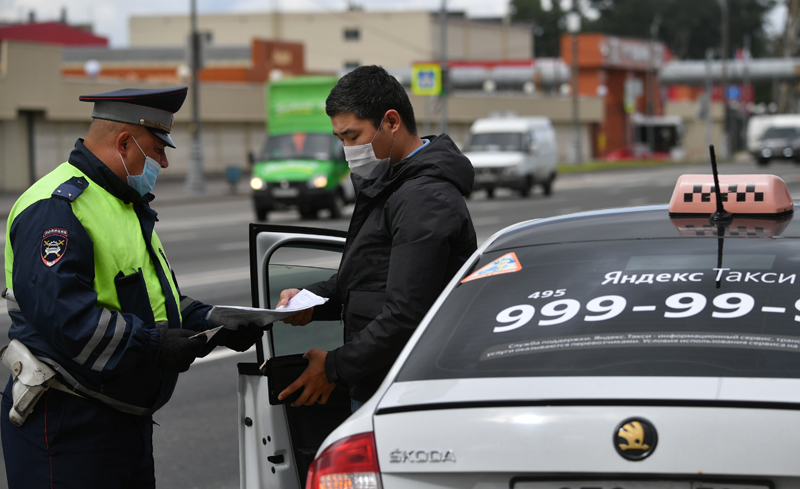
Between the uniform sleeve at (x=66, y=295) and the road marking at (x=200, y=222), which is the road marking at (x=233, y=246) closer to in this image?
the road marking at (x=200, y=222)

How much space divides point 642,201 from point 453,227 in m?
22.1

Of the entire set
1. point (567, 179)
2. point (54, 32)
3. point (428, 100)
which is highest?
point (54, 32)

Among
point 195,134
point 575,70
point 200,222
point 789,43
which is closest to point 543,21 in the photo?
point 789,43

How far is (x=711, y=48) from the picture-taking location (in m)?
113

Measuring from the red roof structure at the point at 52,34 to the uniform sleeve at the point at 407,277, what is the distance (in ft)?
231

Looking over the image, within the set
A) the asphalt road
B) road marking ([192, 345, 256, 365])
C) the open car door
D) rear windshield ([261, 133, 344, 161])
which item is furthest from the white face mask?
rear windshield ([261, 133, 344, 161])

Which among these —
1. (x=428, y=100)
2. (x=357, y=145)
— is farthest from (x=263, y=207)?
(x=428, y=100)

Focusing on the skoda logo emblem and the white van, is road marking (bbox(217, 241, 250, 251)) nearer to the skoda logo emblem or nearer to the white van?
the white van

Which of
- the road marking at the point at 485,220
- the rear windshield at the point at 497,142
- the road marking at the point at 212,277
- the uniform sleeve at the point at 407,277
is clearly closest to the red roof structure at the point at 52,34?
the rear windshield at the point at 497,142

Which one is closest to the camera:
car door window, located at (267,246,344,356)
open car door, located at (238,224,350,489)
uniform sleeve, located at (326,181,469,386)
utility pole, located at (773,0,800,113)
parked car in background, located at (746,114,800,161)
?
uniform sleeve, located at (326,181,469,386)

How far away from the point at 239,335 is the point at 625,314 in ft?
3.77

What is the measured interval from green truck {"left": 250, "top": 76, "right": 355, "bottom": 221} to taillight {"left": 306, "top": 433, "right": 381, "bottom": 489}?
18.2 metres

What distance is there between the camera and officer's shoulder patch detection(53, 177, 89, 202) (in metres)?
2.74

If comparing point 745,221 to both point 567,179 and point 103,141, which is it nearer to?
point 103,141
